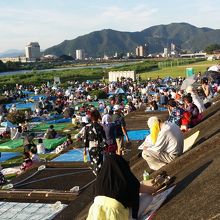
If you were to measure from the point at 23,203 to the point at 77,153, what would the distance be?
4.81m

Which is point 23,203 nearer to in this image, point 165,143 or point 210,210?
point 165,143

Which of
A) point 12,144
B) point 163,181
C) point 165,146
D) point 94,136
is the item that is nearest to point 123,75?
point 12,144

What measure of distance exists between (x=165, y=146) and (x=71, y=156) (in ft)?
22.1

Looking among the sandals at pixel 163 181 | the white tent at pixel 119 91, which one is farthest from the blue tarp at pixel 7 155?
the white tent at pixel 119 91

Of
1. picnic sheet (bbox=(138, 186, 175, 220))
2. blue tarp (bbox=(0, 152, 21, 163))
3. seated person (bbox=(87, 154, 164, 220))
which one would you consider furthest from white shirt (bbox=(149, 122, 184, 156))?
blue tarp (bbox=(0, 152, 21, 163))

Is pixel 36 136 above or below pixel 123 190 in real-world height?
below

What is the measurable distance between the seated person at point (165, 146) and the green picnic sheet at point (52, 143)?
9.02 meters

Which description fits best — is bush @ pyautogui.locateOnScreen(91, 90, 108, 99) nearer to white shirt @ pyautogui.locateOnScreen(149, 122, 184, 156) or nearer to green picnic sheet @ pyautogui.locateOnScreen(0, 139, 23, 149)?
green picnic sheet @ pyautogui.locateOnScreen(0, 139, 23, 149)

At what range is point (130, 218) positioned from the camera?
3.93 metres

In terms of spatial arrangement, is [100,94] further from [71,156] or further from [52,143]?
[71,156]

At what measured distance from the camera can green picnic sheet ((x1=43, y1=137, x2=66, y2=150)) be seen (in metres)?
14.9

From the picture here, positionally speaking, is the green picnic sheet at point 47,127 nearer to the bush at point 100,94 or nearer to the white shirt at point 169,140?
the bush at point 100,94

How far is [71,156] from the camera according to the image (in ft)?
40.7

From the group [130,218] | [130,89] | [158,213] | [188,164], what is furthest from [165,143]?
[130,89]
